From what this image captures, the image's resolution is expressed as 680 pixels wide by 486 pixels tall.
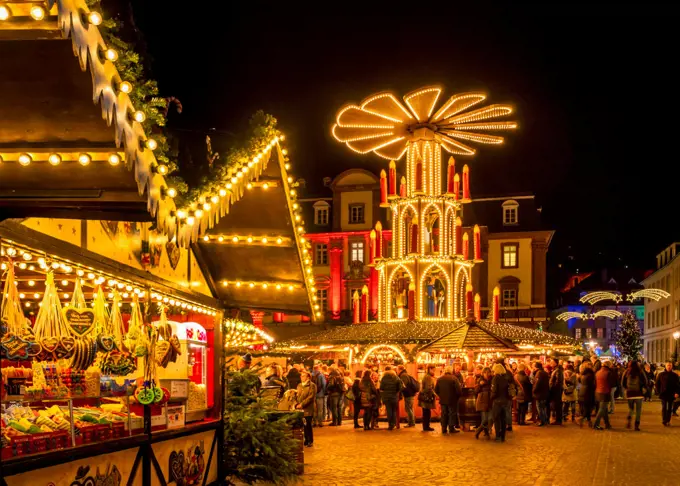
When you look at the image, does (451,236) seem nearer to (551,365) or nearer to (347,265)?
(551,365)

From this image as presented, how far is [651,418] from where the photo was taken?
25.3 m

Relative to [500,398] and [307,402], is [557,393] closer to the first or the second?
[500,398]

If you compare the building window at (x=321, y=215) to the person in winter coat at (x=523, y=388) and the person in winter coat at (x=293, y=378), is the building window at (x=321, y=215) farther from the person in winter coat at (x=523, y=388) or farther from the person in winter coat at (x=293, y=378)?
the person in winter coat at (x=523, y=388)

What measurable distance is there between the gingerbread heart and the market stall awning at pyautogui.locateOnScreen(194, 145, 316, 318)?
302 cm

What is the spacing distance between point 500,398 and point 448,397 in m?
2.40

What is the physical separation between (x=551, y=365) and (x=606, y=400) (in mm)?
5939

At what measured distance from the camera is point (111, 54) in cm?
516

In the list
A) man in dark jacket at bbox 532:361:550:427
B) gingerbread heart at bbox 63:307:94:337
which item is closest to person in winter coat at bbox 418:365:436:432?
man in dark jacket at bbox 532:361:550:427

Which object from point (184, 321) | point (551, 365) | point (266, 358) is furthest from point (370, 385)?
point (266, 358)

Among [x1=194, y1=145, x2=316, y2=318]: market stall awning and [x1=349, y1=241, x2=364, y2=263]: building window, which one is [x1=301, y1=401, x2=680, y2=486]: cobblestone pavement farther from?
[x1=349, y1=241, x2=364, y2=263]: building window

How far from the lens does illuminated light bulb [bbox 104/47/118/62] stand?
5.13 m

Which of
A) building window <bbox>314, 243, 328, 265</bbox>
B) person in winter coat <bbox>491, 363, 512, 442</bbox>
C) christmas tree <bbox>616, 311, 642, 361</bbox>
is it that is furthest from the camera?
christmas tree <bbox>616, 311, 642, 361</bbox>

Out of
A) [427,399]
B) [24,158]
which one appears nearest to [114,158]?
[24,158]

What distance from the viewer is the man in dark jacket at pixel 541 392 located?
2211 cm
